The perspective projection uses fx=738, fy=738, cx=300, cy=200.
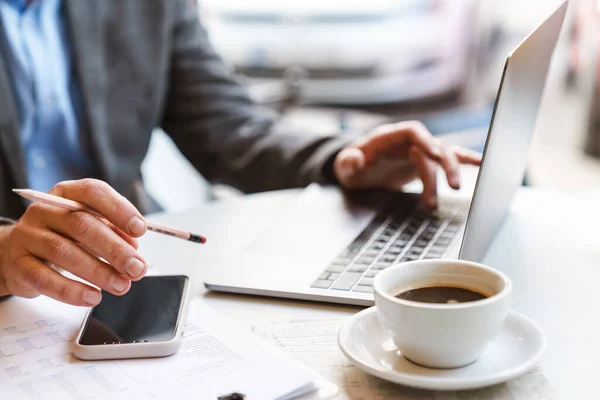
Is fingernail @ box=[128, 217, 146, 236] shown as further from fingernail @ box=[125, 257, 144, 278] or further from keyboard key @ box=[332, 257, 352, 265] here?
keyboard key @ box=[332, 257, 352, 265]

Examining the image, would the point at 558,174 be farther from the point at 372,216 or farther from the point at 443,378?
the point at 443,378

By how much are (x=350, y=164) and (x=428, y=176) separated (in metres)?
0.14

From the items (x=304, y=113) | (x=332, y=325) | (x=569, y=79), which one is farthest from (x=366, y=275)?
(x=569, y=79)

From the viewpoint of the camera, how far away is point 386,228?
0.99m

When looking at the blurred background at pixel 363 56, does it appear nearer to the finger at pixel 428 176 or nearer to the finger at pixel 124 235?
the finger at pixel 428 176

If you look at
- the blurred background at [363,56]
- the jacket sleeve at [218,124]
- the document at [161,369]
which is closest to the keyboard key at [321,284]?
the document at [161,369]

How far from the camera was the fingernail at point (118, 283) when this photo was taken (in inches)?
28.1

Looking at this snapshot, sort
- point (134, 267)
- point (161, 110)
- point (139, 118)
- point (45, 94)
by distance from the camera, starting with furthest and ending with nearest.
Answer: point (161, 110)
point (139, 118)
point (45, 94)
point (134, 267)

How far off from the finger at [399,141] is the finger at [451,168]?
0.01 m

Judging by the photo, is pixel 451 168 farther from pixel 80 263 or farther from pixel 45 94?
pixel 45 94

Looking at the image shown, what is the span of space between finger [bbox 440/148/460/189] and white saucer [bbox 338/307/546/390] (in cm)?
37

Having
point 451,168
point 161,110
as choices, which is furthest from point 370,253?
point 161,110

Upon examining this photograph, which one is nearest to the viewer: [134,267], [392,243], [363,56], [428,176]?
[134,267]

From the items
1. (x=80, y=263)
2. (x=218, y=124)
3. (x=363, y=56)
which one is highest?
(x=80, y=263)
